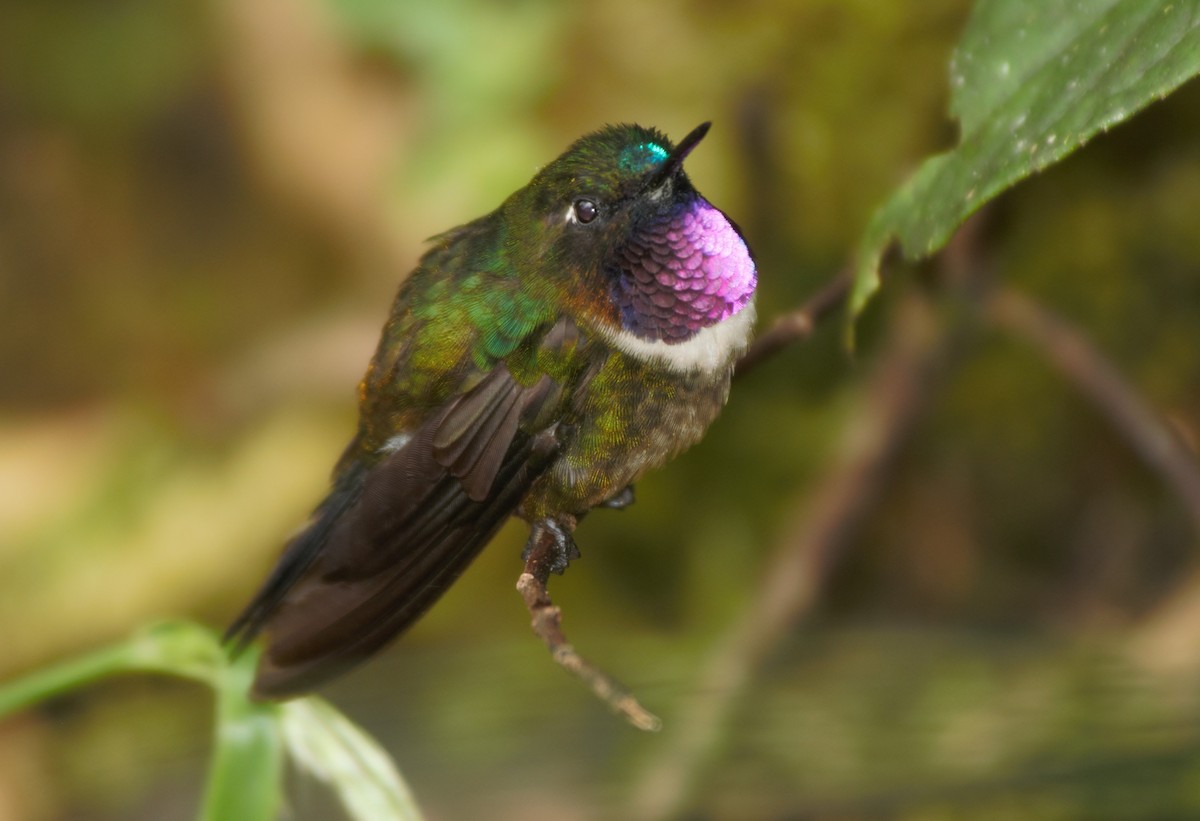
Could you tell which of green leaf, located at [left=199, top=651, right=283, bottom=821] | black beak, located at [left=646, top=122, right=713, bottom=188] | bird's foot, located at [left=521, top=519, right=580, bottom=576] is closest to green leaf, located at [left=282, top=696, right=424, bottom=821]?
green leaf, located at [left=199, top=651, right=283, bottom=821]

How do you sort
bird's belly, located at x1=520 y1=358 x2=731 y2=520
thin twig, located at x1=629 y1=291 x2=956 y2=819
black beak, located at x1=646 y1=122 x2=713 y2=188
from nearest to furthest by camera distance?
1. black beak, located at x1=646 y1=122 x2=713 y2=188
2. bird's belly, located at x1=520 y1=358 x2=731 y2=520
3. thin twig, located at x1=629 y1=291 x2=956 y2=819

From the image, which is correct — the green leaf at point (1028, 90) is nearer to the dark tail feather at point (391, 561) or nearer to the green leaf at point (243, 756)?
the dark tail feather at point (391, 561)

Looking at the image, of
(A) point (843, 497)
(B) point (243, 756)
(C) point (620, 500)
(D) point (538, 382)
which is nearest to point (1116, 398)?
(A) point (843, 497)

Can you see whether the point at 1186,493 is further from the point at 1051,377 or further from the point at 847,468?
the point at 1051,377

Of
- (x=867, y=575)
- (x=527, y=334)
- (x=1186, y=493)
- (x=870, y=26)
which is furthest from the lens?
(x=867, y=575)

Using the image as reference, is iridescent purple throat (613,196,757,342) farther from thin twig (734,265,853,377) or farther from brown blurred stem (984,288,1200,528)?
brown blurred stem (984,288,1200,528)

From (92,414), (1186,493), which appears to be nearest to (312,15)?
(92,414)

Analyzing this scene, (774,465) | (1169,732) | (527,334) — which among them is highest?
(774,465)
